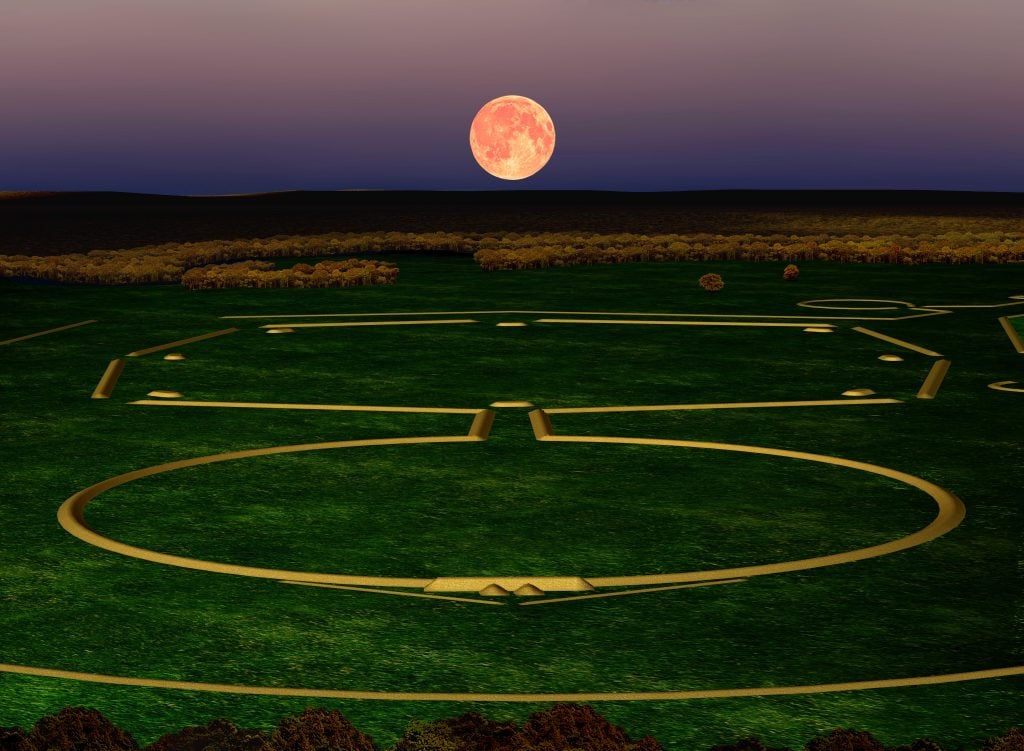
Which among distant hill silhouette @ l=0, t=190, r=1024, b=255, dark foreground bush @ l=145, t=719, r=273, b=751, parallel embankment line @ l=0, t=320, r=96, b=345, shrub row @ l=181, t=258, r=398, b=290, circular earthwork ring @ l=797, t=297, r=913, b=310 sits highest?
dark foreground bush @ l=145, t=719, r=273, b=751

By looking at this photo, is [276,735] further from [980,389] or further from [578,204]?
[578,204]

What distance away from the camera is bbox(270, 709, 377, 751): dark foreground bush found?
4.89 m

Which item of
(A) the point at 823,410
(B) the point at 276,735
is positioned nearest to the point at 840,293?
(A) the point at 823,410

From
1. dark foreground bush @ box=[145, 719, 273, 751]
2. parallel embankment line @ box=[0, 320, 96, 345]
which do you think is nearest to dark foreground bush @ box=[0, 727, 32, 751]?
dark foreground bush @ box=[145, 719, 273, 751]

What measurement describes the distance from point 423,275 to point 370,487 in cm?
2325

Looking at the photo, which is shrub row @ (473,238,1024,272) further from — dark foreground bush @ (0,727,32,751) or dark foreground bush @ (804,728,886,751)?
dark foreground bush @ (804,728,886,751)

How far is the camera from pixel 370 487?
10539 millimetres

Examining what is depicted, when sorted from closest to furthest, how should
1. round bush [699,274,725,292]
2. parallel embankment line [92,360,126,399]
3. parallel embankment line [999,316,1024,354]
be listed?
parallel embankment line [92,360,126,399] < parallel embankment line [999,316,1024,354] < round bush [699,274,725,292]

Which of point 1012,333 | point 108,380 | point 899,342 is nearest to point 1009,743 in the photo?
point 108,380

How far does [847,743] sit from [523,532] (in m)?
4.45

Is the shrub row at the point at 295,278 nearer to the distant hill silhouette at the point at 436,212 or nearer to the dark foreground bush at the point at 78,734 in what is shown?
the dark foreground bush at the point at 78,734

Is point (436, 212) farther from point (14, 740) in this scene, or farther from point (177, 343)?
point (14, 740)

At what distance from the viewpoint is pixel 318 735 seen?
A: 495 cm

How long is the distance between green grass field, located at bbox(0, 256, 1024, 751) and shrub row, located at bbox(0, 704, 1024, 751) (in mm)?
705
